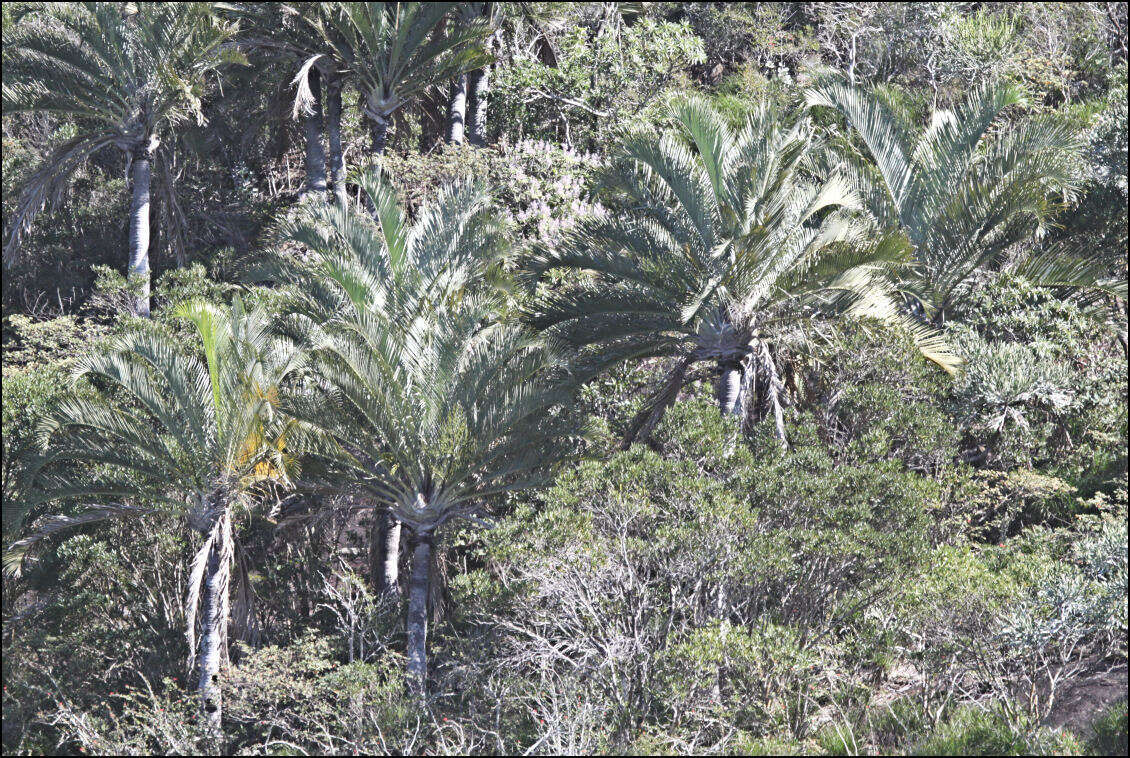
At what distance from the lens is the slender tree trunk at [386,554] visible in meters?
13.2

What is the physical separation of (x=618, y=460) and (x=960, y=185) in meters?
5.94

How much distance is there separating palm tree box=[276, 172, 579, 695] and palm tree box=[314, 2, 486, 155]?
20.4 ft

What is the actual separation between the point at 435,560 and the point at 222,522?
2380 millimetres

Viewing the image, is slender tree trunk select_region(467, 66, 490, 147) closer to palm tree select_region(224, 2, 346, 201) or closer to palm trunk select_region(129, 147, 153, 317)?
palm tree select_region(224, 2, 346, 201)

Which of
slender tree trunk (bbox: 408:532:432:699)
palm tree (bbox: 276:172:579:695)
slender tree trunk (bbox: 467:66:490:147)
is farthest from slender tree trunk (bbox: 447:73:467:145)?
slender tree trunk (bbox: 408:532:432:699)

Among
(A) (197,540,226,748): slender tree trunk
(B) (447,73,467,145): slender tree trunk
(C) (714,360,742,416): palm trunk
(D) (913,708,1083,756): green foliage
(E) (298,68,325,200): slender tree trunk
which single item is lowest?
(D) (913,708,1083,756): green foliage

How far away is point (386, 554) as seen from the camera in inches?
527

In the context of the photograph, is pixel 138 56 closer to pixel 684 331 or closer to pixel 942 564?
pixel 684 331

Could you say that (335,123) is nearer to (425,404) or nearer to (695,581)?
(425,404)

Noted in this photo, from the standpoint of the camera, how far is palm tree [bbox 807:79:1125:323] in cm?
1280

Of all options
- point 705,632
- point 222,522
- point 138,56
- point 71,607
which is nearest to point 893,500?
point 705,632

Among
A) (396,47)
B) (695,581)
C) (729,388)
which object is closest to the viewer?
(695,581)

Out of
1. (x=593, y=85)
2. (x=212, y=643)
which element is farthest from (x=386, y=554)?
(x=593, y=85)

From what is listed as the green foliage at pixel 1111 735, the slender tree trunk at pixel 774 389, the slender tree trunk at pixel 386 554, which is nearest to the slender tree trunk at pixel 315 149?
the slender tree trunk at pixel 386 554
